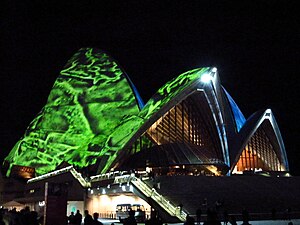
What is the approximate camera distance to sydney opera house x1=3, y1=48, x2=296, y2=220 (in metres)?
33.8

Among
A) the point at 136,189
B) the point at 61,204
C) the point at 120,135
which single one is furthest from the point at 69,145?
the point at 61,204

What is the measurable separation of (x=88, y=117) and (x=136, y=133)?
957 centimetres

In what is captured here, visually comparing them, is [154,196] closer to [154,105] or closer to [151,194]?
[151,194]

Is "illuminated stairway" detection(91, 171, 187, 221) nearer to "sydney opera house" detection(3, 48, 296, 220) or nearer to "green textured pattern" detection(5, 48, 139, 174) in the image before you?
"sydney opera house" detection(3, 48, 296, 220)

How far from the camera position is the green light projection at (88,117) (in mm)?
35281

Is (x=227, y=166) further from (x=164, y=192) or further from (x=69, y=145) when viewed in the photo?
(x=69, y=145)

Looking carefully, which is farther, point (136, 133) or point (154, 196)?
point (136, 133)

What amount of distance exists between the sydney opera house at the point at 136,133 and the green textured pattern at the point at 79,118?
102 mm

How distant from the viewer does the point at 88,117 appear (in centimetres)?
4159

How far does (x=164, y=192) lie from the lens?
24750 mm

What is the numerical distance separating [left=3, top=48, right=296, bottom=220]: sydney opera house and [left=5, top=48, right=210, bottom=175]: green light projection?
4.2 inches

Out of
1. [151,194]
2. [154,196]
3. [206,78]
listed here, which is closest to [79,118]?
[206,78]

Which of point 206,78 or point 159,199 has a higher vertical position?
A: point 206,78

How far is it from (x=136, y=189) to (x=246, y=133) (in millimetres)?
16596
